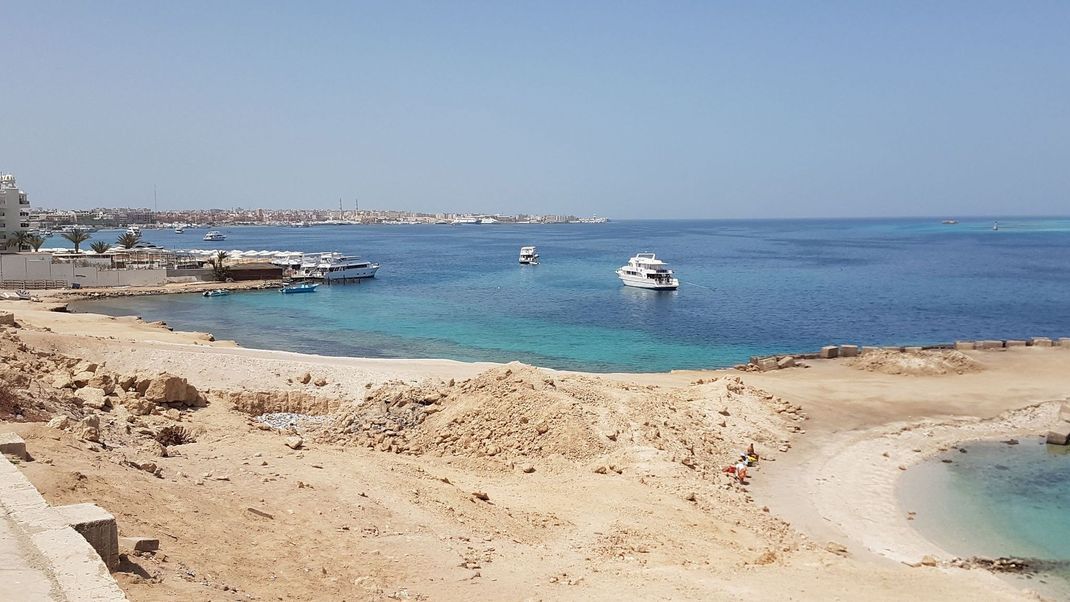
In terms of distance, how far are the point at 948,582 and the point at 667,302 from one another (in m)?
50.4

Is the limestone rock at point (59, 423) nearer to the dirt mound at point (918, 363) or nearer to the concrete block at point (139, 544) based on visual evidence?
the concrete block at point (139, 544)

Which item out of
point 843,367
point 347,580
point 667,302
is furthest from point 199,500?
point 667,302

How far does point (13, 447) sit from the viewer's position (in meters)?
10.6

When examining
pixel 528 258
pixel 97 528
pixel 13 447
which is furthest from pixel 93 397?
pixel 528 258

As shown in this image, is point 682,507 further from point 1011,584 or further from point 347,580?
point 347,580

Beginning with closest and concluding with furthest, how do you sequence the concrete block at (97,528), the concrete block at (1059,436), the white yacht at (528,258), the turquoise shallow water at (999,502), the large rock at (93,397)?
the concrete block at (97,528) < the turquoise shallow water at (999,502) < the large rock at (93,397) < the concrete block at (1059,436) < the white yacht at (528,258)

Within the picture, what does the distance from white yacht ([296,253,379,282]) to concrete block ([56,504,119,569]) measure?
72.2m

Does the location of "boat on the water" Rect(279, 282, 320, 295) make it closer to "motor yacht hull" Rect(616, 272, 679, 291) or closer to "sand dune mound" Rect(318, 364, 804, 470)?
"motor yacht hull" Rect(616, 272, 679, 291)

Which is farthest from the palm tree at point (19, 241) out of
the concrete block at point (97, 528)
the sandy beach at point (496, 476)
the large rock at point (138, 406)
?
the concrete block at point (97, 528)

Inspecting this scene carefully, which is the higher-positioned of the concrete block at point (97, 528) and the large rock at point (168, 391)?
the concrete block at point (97, 528)

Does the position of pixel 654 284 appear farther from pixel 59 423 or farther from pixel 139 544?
pixel 139 544

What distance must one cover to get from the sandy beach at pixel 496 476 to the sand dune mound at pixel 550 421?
2.9 inches

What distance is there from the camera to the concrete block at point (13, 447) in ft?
34.6

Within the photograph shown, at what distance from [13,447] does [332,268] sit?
7029 cm
